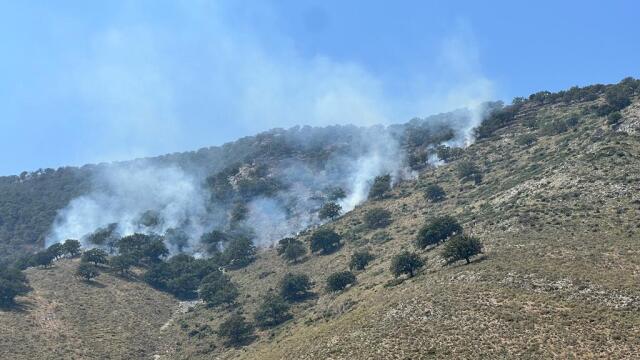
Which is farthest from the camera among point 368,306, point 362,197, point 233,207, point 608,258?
point 233,207

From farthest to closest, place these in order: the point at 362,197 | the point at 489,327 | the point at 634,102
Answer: the point at 362,197, the point at 634,102, the point at 489,327

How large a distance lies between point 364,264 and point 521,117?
299ft

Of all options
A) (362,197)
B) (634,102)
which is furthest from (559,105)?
(362,197)

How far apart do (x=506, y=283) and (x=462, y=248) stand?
40.4ft

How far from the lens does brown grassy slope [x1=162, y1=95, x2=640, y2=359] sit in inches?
2205

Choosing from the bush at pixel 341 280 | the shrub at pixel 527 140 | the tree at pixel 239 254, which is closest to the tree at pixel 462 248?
the bush at pixel 341 280

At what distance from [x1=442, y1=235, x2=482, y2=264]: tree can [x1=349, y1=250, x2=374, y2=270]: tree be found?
83.9ft

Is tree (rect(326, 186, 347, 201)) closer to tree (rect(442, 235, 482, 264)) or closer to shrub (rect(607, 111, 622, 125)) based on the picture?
shrub (rect(607, 111, 622, 125))

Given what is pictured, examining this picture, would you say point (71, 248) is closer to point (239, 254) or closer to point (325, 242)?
point (239, 254)

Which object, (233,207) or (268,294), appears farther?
(233,207)

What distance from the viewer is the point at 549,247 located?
243ft

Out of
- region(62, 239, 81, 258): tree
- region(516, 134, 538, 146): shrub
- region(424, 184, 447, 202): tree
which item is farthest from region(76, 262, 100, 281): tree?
region(516, 134, 538, 146): shrub

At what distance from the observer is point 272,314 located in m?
95.4

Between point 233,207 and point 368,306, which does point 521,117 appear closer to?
point 233,207
